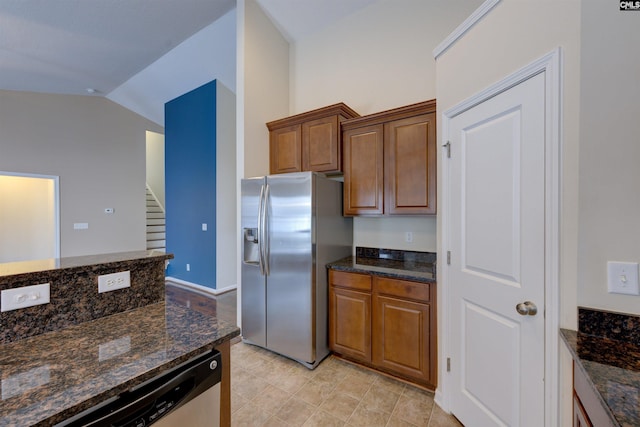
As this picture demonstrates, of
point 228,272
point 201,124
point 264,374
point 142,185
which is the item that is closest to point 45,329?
point 264,374

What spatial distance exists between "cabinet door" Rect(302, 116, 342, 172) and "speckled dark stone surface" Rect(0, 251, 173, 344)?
5.69 feet

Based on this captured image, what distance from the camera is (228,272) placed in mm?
4523

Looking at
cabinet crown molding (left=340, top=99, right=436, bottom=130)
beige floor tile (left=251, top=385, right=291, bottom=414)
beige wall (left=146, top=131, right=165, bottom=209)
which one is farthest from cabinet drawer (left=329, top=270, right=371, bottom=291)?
beige wall (left=146, top=131, right=165, bottom=209)

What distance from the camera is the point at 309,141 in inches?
109

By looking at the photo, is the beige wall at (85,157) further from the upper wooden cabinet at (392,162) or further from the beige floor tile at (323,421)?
the beige floor tile at (323,421)

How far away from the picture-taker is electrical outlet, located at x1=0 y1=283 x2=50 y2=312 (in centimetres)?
89

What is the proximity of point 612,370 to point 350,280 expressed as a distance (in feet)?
5.36

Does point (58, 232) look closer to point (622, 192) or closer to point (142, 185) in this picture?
point (142, 185)

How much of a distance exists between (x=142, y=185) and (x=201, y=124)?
8.33 ft

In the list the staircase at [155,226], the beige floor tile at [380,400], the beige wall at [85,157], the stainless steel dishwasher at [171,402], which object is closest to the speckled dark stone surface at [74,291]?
the stainless steel dishwasher at [171,402]

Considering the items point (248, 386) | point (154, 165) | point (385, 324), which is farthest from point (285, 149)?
point (154, 165)

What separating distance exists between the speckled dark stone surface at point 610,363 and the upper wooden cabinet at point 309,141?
6.65 ft

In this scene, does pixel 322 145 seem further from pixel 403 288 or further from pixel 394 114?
pixel 403 288

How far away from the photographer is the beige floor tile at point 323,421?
67.3 inches
